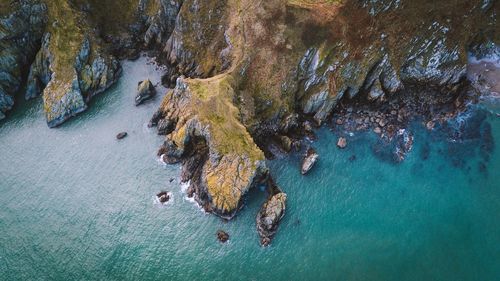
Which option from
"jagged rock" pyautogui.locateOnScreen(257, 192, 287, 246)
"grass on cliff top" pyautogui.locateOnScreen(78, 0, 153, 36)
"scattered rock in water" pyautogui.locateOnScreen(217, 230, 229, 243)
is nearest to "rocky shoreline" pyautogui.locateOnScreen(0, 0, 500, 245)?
"jagged rock" pyautogui.locateOnScreen(257, 192, 287, 246)

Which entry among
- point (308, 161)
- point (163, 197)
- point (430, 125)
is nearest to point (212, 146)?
point (163, 197)

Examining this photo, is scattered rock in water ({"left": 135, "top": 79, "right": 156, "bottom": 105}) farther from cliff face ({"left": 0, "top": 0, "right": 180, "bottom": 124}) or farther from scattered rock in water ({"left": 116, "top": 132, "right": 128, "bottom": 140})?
cliff face ({"left": 0, "top": 0, "right": 180, "bottom": 124})

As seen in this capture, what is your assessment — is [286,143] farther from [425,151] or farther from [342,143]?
[425,151]

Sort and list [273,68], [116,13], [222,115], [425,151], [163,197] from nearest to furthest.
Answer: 1. [163,197]
2. [222,115]
3. [425,151]
4. [273,68]
5. [116,13]

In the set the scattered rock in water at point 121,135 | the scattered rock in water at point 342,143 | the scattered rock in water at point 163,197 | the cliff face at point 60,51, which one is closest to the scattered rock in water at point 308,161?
the scattered rock in water at point 342,143

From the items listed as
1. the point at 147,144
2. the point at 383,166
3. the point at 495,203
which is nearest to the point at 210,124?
the point at 147,144
